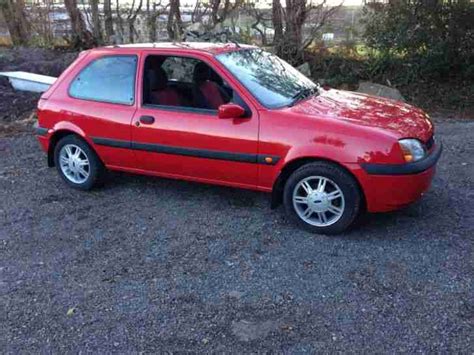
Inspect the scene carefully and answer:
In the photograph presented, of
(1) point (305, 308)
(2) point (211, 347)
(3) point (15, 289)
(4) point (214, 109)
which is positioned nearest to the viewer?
(2) point (211, 347)

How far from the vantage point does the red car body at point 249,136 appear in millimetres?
4266

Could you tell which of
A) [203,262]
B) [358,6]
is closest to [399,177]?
[203,262]

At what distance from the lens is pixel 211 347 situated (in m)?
3.23

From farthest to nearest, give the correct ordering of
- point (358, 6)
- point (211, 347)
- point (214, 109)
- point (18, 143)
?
point (358, 6)
point (18, 143)
point (214, 109)
point (211, 347)

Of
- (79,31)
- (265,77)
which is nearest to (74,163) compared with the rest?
(265,77)

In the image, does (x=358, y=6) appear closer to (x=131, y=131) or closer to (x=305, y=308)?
(x=131, y=131)

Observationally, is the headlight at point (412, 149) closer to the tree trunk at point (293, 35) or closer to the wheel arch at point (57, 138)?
the wheel arch at point (57, 138)

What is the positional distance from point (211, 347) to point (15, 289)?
167 centimetres

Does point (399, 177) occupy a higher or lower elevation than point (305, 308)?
higher

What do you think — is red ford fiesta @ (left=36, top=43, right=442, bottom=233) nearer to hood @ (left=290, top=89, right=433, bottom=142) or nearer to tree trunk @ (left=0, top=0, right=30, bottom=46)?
hood @ (left=290, top=89, right=433, bottom=142)

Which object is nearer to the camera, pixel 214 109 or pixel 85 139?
pixel 214 109

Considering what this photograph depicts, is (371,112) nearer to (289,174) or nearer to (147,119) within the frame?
(289,174)

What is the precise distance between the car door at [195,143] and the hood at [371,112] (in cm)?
54

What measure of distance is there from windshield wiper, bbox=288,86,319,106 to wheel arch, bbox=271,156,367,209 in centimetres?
59
